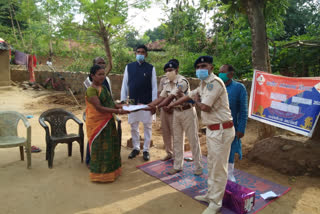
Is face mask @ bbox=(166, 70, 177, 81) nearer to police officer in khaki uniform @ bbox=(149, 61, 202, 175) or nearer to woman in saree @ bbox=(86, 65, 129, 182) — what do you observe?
police officer in khaki uniform @ bbox=(149, 61, 202, 175)

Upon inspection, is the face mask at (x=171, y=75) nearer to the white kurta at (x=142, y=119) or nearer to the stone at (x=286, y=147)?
the white kurta at (x=142, y=119)

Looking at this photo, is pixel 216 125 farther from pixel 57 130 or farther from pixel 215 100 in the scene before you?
pixel 57 130

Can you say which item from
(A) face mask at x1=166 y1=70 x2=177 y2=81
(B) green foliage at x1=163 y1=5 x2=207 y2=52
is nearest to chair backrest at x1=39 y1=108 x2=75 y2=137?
(A) face mask at x1=166 y1=70 x2=177 y2=81

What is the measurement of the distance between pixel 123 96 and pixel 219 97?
2.43 meters

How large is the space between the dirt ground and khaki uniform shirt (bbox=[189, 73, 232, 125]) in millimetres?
1141

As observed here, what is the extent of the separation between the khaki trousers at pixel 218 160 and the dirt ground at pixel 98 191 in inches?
12.5

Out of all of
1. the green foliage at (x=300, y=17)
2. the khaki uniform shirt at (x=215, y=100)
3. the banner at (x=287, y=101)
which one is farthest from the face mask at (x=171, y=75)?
the green foliage at (x=300, y=17)

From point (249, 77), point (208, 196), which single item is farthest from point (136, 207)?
point (249, 77)

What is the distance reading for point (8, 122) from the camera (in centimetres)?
426

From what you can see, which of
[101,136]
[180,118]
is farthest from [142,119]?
[101,136]

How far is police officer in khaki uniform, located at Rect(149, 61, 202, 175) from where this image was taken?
12.2 ft

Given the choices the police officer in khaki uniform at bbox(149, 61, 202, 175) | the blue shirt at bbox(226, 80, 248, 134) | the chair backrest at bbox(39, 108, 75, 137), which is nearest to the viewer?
the blue shirt at bbox(226, 80, 248, 134)

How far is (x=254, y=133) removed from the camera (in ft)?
19.5

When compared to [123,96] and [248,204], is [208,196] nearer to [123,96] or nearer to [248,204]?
[248,204]
